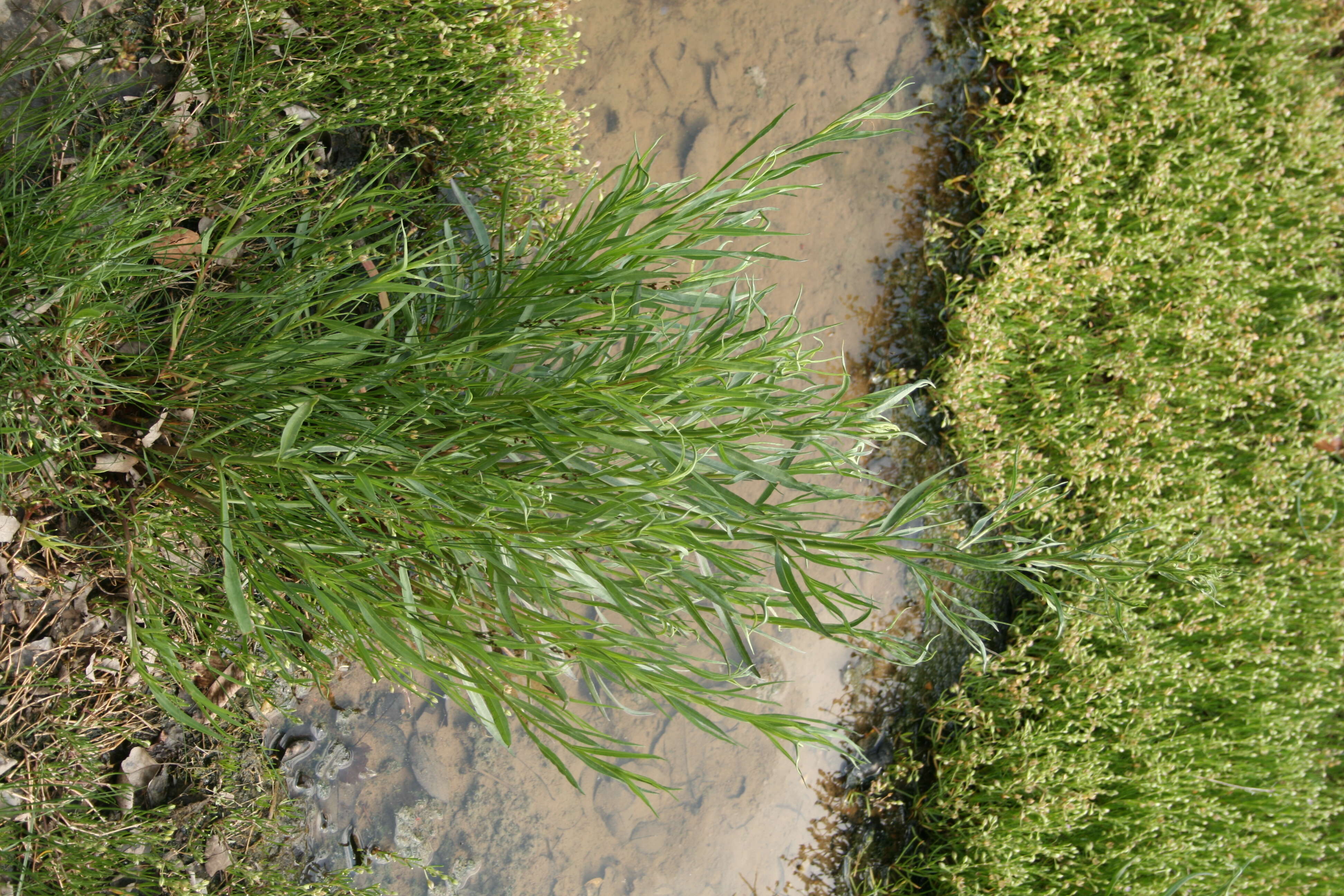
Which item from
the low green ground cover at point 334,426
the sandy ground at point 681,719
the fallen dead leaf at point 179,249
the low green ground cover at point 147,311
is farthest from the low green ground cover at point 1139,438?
the fallen dead leaf at point 179,249

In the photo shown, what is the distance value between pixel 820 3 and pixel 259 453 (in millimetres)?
2660

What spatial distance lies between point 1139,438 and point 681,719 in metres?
2.02

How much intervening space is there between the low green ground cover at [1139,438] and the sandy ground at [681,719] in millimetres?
402

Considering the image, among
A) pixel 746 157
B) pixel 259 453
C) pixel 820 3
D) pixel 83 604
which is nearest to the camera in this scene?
pixel 259 453

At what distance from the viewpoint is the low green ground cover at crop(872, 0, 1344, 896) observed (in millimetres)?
2949

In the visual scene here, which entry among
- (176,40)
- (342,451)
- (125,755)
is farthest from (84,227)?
(125,755)

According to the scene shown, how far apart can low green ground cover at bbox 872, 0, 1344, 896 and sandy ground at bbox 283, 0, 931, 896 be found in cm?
40

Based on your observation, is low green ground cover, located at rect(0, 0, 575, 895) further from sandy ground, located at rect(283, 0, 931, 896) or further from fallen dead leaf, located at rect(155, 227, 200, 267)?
sandy ground, located at rect(283, 0, 931, 896)

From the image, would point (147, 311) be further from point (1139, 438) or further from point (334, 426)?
point (1139, 438)

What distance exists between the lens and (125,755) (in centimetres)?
197

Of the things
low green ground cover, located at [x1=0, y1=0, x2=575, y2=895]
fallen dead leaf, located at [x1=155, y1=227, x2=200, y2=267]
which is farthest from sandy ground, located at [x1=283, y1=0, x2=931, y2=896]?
fallen dead leaf, located at [x1=155, y1=227, x2=200, y2=267]

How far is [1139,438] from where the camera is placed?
305cm

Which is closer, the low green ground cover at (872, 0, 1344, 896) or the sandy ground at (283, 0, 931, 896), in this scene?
the sandy ground at (283, 0, 931, 896)

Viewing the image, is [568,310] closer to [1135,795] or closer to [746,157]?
[746,157]
